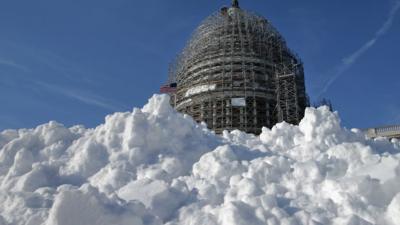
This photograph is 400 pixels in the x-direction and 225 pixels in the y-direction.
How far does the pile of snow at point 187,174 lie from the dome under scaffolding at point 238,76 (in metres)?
16.0

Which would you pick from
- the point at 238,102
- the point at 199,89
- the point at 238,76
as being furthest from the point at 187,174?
the point at 238,76

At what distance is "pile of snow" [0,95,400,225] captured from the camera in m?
13.7

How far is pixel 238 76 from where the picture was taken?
40344 mm

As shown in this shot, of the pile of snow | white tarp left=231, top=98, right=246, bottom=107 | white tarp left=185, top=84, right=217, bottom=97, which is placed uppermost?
white tarp left=185, top=84, right=217, bottom=97

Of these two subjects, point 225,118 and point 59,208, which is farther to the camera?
point 225,118

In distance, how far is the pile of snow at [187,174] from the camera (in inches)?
539

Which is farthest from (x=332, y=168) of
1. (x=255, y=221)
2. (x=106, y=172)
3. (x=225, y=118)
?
(x=225, y=118)

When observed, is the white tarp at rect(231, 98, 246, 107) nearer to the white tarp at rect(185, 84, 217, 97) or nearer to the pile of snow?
the white tarp at rect(185, 84, 217, 97)

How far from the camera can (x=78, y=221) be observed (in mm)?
13336

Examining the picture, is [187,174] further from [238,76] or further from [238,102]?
[238,76]

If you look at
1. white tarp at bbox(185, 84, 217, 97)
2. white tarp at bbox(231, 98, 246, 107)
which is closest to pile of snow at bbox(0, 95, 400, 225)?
white tarp at bbox(231, 98, 246, 107)

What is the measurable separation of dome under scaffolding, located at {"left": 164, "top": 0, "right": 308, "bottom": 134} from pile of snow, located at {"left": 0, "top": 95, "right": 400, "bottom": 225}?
16.0 metres

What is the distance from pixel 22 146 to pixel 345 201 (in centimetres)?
1287

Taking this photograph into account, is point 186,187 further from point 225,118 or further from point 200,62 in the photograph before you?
point 200,62
